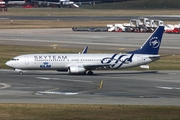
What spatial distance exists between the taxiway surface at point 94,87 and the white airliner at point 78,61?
1.21 m

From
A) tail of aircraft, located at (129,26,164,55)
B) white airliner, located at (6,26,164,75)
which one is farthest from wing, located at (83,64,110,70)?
tail of aircraft, located at (129,26,164,55)

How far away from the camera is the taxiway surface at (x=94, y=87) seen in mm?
53531

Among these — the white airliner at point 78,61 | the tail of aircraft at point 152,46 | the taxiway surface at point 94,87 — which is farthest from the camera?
the tail of aircraft at point 152,46

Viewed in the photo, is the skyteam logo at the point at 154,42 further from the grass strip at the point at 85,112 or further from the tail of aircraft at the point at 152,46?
the grass strip at the point at 85,112

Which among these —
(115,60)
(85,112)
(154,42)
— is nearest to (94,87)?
(115,60)

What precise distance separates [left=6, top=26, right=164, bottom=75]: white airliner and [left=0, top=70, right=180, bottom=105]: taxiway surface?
121 centimetres

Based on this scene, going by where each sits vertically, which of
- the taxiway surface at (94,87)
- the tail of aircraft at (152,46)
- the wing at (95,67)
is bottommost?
the taxiway surface at (94,87)

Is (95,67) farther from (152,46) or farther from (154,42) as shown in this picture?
(154,42)

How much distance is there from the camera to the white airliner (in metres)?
73.6

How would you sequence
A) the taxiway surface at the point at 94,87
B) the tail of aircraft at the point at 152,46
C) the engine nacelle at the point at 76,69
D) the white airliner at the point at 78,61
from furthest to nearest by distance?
the tail of aircraft at the point at 152,46 < the engine nacelle at the point at 76,69 < the white airliner at the point at 78,61 < the taxiway surface at the point at 94,87

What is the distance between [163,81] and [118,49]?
40.0m

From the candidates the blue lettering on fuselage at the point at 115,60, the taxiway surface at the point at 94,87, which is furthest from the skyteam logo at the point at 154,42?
the blue lettering on fuselage at the point at 115,60

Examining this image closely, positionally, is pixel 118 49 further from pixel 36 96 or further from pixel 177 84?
pixel 36 96

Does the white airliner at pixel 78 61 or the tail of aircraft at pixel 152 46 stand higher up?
the tail of aircraft at pixel 152 46
